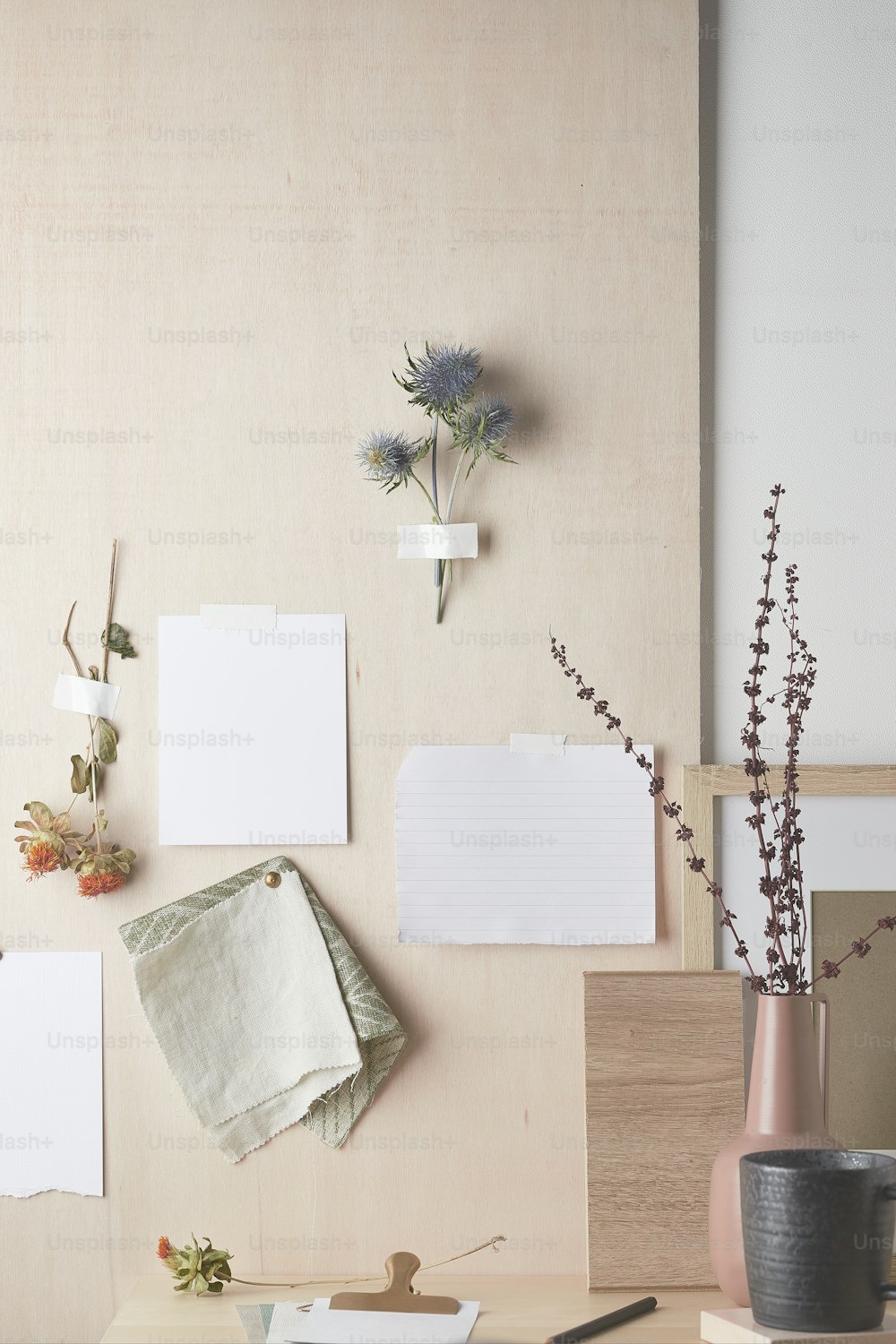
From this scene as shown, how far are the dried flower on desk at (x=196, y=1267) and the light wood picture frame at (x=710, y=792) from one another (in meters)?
0.56

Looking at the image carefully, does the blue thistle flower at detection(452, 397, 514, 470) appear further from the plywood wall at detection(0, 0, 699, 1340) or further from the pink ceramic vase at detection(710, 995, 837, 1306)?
the pink ceramic vase at detection(710, 995, 837, 1306)

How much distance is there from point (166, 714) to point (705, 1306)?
0.80 meters

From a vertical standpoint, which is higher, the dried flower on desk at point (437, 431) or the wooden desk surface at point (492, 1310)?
the dried flower on desk at point (437, 431)

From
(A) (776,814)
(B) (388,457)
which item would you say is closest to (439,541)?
(B) (388,457)

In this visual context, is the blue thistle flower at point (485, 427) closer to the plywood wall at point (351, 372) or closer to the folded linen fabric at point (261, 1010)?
the plywood wall at point (351, 372)

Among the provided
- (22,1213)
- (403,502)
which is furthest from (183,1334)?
(403,502)

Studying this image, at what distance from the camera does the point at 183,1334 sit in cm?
109

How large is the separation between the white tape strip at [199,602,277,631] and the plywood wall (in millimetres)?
13

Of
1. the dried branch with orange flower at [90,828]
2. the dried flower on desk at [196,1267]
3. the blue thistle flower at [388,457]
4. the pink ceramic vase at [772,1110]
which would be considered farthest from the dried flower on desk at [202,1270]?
the blue thistle flower at [388,457]

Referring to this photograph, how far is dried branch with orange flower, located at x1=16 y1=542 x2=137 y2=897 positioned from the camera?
1.24m

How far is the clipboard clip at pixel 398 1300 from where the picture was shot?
1.10m

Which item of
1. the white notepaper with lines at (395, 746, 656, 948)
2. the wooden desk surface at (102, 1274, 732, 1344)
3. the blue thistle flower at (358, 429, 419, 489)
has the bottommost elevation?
the wooden desk surface at (102, 1274, 732, 1344)

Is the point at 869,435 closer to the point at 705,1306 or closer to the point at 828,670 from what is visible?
the point at 828,670

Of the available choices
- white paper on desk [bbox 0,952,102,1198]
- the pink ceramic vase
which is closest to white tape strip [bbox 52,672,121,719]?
white paper on desk [bbox 0,952,102,1198]
